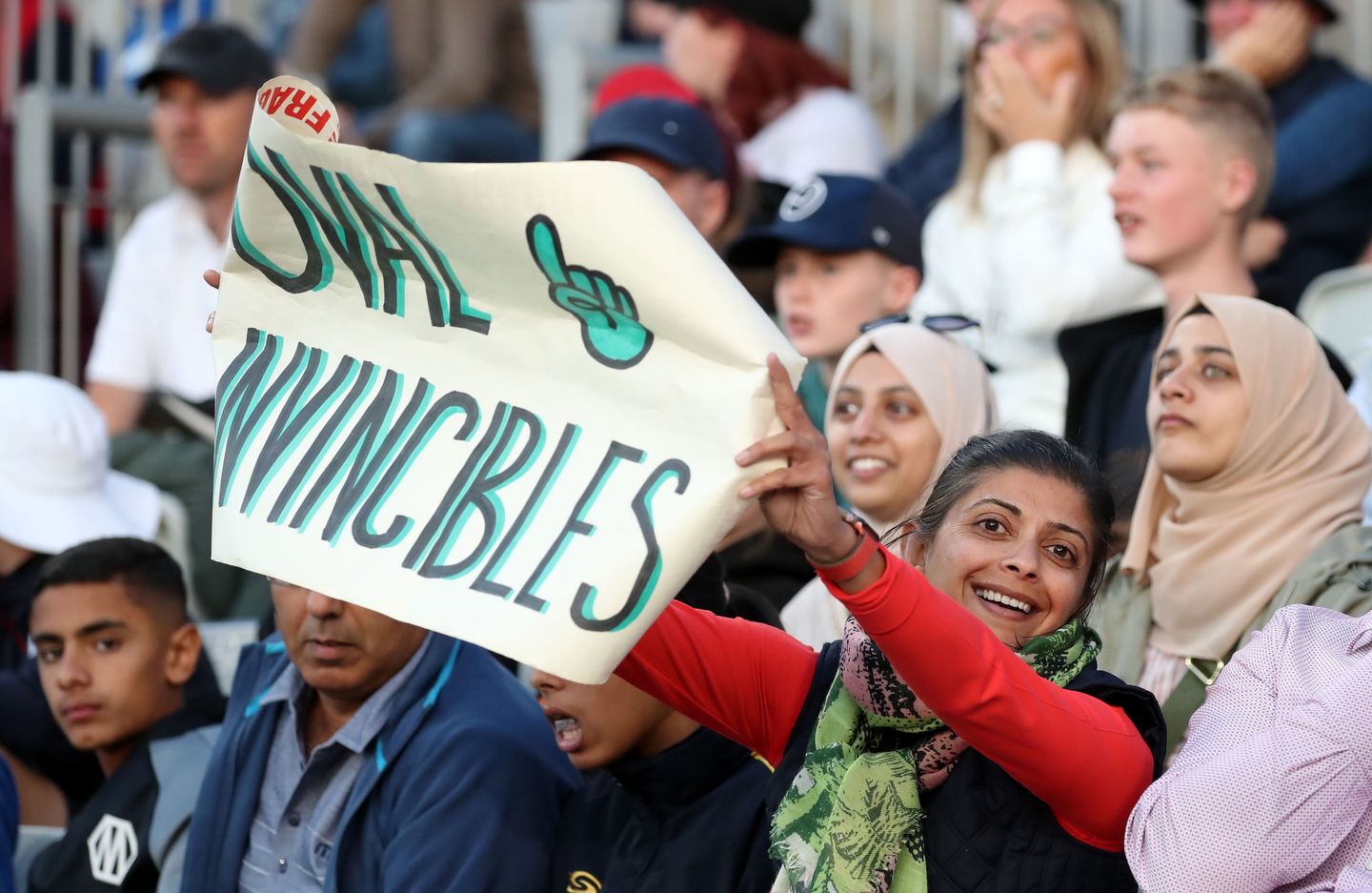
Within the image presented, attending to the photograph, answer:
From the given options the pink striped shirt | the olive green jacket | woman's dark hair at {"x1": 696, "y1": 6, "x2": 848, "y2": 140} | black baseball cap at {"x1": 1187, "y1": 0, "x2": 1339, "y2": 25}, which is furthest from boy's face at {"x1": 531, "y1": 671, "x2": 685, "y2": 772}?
woman's dark hair at {"x1": 696, "y1": 6, "x2": 848, "y2": 140}

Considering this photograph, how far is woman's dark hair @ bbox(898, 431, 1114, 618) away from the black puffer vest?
0.59 feet

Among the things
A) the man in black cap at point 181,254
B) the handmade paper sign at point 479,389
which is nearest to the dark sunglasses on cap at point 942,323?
the handmade paper sign at point 479,389

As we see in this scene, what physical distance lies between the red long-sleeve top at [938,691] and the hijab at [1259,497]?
1053 mm

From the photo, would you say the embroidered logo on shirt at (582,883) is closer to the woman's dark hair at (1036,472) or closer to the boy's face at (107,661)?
the woman's dark hair at (1036,472)

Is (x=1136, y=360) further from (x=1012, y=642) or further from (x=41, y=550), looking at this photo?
(x=41, y=550)

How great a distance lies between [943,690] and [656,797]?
99 centimetres

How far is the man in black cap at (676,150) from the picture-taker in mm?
5922

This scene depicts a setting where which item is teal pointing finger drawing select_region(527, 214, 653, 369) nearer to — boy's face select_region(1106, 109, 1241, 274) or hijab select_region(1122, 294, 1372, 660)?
hijab select_region(1122, 294, 1372, 660)

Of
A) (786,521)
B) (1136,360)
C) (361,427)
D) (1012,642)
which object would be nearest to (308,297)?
(361,427)

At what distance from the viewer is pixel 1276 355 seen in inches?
162

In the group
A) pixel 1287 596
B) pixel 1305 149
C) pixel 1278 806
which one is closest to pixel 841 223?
pixel 1305 149

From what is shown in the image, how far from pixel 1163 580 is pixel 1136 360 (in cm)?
115

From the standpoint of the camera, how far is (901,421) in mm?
4688

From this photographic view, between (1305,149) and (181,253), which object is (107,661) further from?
(1305,149)
